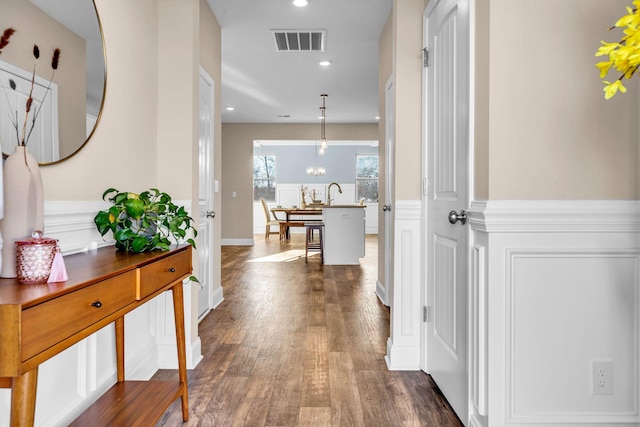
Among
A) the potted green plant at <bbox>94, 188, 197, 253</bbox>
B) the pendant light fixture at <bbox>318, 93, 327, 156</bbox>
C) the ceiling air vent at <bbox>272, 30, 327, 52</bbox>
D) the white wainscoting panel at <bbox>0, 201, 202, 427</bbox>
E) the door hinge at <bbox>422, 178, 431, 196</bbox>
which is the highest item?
the ceiling air vent at <bbox>272, 30, 327, 52</bbox>

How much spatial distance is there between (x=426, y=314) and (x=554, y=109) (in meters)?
1.26

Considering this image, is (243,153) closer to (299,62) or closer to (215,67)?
(299,62)

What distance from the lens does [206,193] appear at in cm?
353

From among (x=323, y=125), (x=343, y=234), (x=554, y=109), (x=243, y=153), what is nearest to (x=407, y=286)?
(x=554, y=109)

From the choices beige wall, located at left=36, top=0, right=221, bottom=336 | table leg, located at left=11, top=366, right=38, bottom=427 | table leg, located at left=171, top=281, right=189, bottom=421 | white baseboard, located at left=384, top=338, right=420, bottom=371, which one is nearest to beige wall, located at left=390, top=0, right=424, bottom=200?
white baseboard, located at left=384, top=338, right=420, bottom=371

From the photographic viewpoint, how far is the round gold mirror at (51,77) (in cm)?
126

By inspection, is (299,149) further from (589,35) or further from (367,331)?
(589,35)

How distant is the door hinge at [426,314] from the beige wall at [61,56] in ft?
Result: 6.09

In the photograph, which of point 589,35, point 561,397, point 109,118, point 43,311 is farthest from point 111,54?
point 561,397

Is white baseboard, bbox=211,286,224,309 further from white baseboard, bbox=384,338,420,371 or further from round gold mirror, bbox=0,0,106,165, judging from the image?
round gold mirror, bbox=0,0,106,165

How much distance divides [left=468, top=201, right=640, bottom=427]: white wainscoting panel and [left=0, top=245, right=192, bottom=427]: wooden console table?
3.96 ft

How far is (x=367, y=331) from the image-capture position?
3.07 meters

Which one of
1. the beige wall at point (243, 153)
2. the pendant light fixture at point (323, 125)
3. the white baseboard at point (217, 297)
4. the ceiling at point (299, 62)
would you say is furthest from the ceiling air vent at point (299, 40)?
the beige wall at point (243, 153)

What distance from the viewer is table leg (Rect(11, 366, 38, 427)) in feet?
2.75
